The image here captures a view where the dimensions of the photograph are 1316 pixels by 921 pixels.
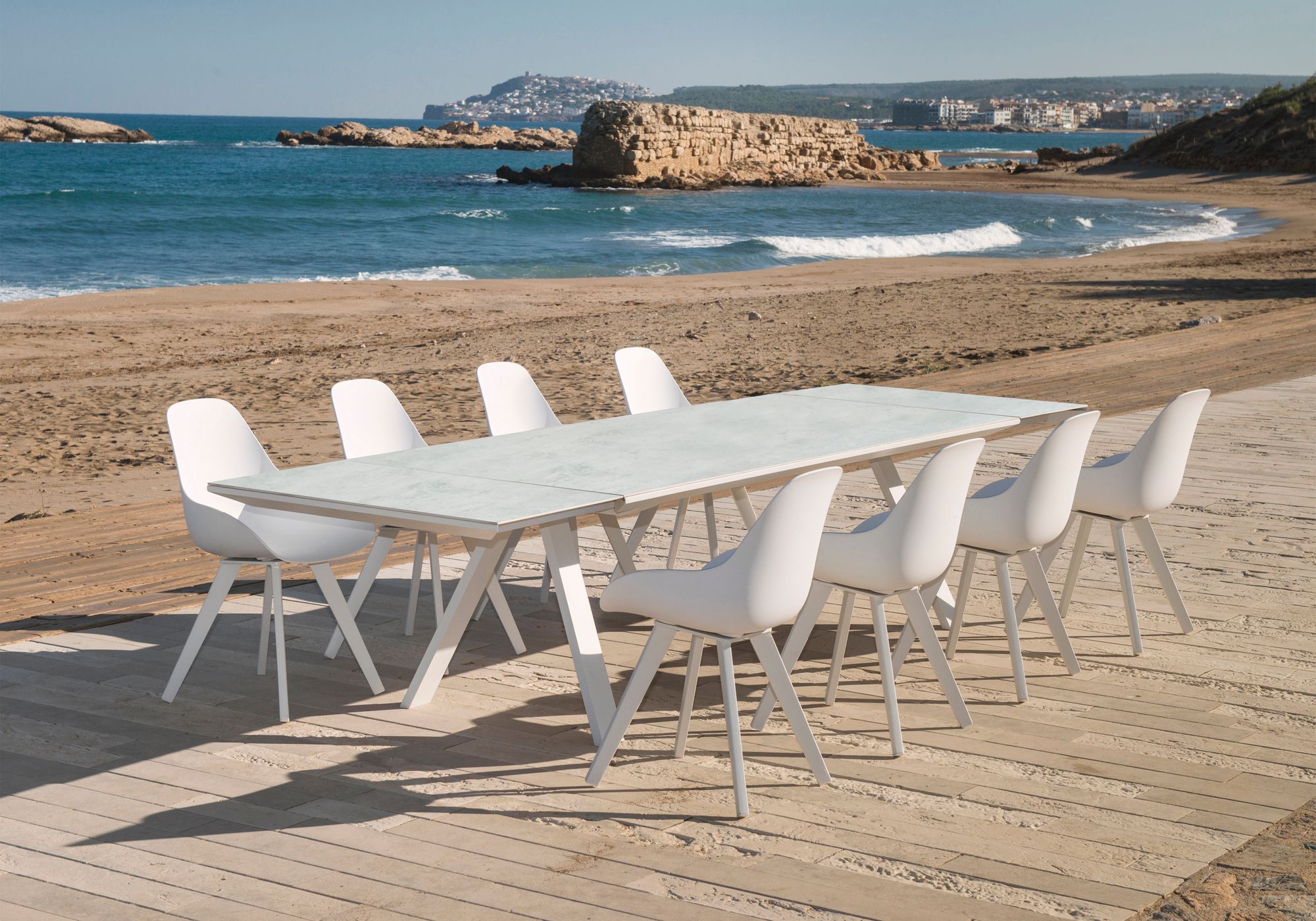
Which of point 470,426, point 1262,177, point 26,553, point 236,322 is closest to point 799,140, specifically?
point 1262,177

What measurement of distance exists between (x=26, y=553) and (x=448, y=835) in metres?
3.24

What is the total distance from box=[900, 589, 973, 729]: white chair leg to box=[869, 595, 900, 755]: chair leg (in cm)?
10

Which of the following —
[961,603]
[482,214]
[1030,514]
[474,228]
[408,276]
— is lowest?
[408,276]

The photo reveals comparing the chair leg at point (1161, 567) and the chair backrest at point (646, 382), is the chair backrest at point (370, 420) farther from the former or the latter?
the chair leg at point (1161, 567)

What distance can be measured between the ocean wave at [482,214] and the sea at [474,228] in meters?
0.08

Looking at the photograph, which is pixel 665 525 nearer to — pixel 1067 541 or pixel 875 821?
pixel 1067 541

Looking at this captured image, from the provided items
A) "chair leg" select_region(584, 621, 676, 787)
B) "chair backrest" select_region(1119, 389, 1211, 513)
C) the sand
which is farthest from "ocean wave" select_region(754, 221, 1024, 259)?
"chair leg" select_region(584, 621, 676, 787)

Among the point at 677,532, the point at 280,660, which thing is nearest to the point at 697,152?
the point at 677,532

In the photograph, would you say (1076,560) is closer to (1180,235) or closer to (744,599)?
(744,599)

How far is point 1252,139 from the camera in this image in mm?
47844

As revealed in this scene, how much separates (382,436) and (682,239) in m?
23.6

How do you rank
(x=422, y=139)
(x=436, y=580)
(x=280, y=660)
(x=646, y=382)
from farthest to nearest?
(x=422, y=139), (x=646, y=382), (x=436, y=580), (x=280, y=660)

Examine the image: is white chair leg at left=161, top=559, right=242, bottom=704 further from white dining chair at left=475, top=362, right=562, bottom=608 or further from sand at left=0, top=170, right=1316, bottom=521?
sand at left=0, top=170, right=1316, bottom=521

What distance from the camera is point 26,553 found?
5426 millimetres
